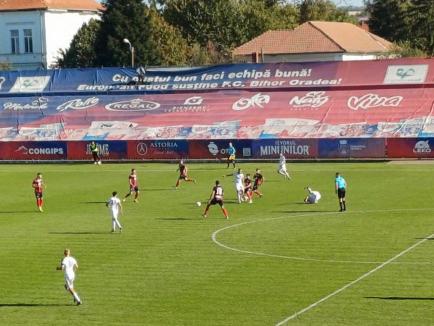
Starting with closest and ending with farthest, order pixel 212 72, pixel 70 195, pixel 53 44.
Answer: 1. pixel 70 195
2. pixel 212 72
3. pixel 53 44

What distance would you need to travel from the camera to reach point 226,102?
76625 mm

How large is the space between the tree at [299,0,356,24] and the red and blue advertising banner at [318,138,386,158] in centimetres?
7246

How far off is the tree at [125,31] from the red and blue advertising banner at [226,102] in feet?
57.8

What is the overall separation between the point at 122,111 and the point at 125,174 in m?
13.9

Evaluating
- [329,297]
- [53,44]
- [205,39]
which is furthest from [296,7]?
[329,297]

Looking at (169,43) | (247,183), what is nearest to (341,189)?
(247,183)

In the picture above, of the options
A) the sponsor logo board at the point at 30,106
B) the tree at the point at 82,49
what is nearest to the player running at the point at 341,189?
the sponsor logo board at the point at 30,106

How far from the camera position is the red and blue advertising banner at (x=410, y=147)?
220 ft

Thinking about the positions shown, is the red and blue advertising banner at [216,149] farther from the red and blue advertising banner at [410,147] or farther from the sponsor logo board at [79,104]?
the sponsor logo board at [79,104]

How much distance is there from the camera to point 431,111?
68.8 m

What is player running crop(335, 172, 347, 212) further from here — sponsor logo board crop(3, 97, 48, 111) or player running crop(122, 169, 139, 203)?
sponsor logo board crop(3, 97, 48, 111)

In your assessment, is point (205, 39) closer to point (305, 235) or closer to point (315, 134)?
point (315, 134)

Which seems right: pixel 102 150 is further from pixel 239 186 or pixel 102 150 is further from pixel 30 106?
pixel 239 186

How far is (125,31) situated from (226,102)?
2737 centimetres
